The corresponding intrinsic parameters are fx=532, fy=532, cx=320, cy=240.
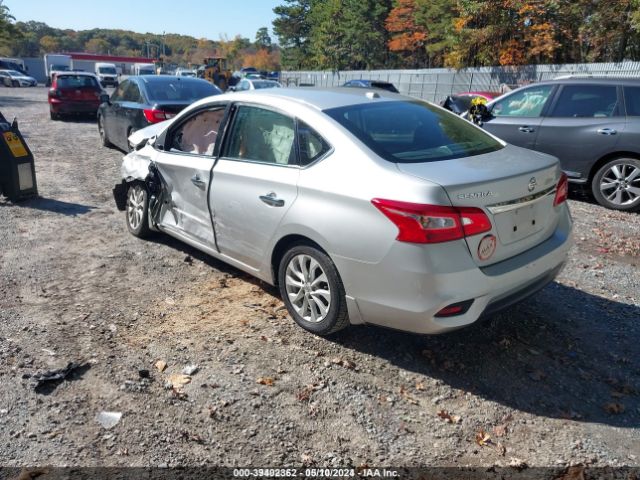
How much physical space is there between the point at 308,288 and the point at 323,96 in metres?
1.52

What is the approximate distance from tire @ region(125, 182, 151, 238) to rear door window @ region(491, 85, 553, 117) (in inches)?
229

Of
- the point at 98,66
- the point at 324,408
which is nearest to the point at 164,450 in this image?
the point at 324,408

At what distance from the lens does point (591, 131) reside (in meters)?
7.38

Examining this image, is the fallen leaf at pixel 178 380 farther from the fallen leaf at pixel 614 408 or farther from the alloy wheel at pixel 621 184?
the alloy wheel at pixel 621 184

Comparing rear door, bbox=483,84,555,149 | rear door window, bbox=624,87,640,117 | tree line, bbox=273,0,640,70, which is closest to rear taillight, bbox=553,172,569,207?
rear door window, bbox=624,87,640,117

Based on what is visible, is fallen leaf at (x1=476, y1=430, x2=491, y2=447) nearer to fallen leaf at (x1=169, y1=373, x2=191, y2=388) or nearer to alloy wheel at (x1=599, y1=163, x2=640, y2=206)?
fallen leaf at (x1=169, y1=373, x2=191, y2=388)

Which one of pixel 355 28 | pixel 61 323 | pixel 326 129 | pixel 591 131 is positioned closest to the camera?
pixel 326 129

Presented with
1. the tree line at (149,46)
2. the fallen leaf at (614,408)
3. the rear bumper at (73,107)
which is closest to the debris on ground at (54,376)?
the fallen leaf at (614,408)

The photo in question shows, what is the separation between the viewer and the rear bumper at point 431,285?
298 cm

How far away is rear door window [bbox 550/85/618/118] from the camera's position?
736 centimetres

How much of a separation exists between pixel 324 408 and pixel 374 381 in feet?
1.37

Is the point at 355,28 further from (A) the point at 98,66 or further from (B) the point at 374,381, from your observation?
(B) the point at 374,381

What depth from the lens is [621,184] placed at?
723 cm

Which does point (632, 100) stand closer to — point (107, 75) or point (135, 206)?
point (135, 206)
